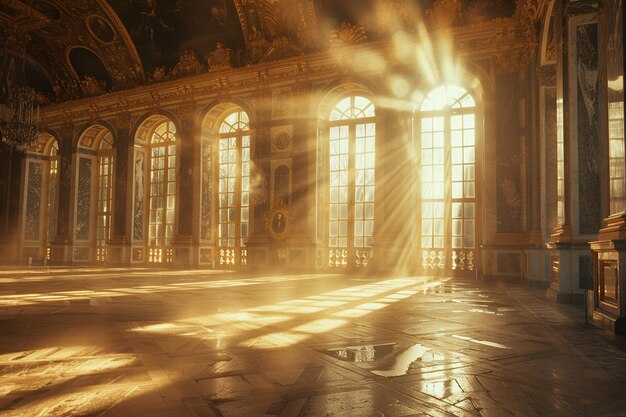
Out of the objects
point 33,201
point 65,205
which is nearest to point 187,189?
point 65,205

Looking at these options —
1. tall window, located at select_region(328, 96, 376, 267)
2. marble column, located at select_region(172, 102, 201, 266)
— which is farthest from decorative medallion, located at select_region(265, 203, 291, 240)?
marble column, located at select_region(172, 102, 201, 266)

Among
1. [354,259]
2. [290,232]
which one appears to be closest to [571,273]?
[354,259]

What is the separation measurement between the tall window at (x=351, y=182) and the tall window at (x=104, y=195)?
358 inches

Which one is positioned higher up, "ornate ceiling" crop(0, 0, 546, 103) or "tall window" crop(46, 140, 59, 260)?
"ornate ceiling" crop(0, 0, 546, 103)

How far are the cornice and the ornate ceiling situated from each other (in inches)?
10.7

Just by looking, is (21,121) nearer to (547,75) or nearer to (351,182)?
(351,182)

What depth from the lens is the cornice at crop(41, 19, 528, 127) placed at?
505 inches

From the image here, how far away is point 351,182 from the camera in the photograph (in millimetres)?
14844

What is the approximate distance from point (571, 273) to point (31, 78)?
20960mm

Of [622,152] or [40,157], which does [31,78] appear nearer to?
[40,157]

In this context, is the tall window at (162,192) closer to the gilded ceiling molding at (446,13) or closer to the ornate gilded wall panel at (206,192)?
the ornate gilded wall panel at (206,192)

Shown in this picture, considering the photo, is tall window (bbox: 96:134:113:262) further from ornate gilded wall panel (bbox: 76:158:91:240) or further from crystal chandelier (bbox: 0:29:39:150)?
crystal chandelier (bbox: 0:29:39:150)

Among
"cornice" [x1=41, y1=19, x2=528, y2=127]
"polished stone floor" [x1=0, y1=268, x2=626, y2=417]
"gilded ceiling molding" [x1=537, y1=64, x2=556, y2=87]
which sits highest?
"cornice" [x1=41, y1=19, x2=528, y2=127]

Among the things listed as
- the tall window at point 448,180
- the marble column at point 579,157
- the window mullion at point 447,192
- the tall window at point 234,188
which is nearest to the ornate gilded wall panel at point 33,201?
the tall window at point 234,188
